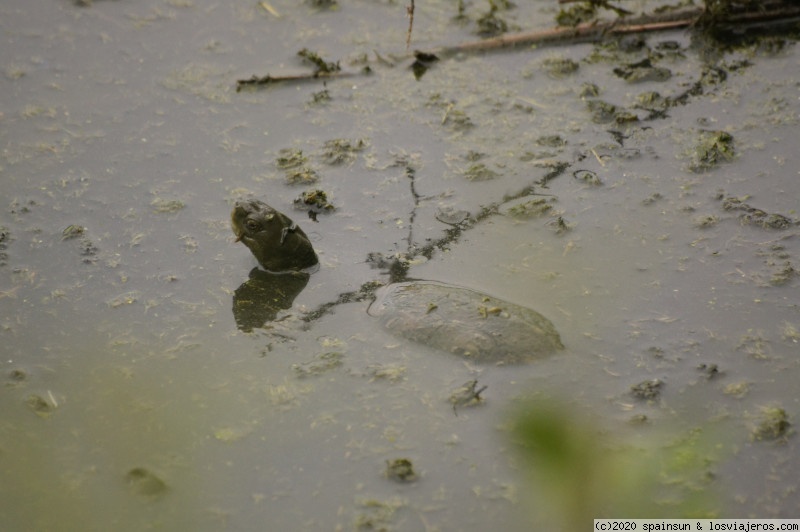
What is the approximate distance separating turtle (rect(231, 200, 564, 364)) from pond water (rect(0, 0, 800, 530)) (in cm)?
5

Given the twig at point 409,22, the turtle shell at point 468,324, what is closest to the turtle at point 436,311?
the turtle shell at point 468,324

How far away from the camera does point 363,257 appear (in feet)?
10.6

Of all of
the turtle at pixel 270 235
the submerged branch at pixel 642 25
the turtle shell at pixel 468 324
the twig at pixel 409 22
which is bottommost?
the turtle shell at pixel 468 324

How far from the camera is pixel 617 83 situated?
162 inches

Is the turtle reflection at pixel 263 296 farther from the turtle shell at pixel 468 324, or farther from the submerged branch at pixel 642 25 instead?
the submerged branch at pixel 642 25

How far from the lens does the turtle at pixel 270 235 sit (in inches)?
122

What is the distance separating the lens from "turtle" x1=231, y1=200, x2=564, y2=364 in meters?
2.82

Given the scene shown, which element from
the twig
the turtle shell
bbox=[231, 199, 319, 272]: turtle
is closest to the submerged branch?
the twig

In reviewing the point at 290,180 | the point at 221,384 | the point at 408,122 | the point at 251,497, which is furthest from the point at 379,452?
the point at 408,122

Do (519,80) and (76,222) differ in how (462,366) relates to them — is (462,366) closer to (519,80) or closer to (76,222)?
(76,222)

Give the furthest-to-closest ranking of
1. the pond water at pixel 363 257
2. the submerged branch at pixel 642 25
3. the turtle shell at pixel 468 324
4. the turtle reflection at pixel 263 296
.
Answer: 1. the submerged branch at pixel 642 25
2. the turtle reflection at pixel 263 296
3. the turtle shell at pixel 468 324
4. the pond water at pixel 363 257

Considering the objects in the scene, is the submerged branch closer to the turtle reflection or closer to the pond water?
the pond water

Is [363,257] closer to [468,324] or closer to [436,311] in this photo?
[436,311]

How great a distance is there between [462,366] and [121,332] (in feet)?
3.48
